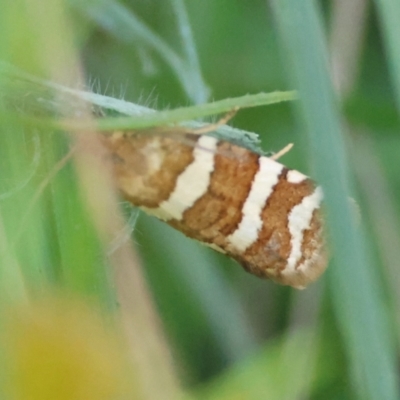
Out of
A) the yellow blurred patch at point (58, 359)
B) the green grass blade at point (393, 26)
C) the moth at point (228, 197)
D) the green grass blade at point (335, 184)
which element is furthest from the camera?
the moth at point (228, 197)

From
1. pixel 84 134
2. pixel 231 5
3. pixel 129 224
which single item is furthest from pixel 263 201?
pixel 231 5

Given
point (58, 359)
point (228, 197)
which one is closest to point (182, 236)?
point (228, 197)

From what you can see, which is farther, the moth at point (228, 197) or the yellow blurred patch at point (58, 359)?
the moth at point (228, 197)

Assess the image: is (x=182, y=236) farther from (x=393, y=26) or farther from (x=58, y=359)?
(x=58, y=359)

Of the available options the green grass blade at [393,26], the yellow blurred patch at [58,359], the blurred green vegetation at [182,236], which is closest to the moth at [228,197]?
the blurred green vegetation at [182,236]

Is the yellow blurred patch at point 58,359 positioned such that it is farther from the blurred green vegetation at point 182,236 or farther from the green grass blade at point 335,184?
the green grass blade at point 335,184

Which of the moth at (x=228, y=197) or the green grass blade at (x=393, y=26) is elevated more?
the green grass blade at (x=393, y=26)
